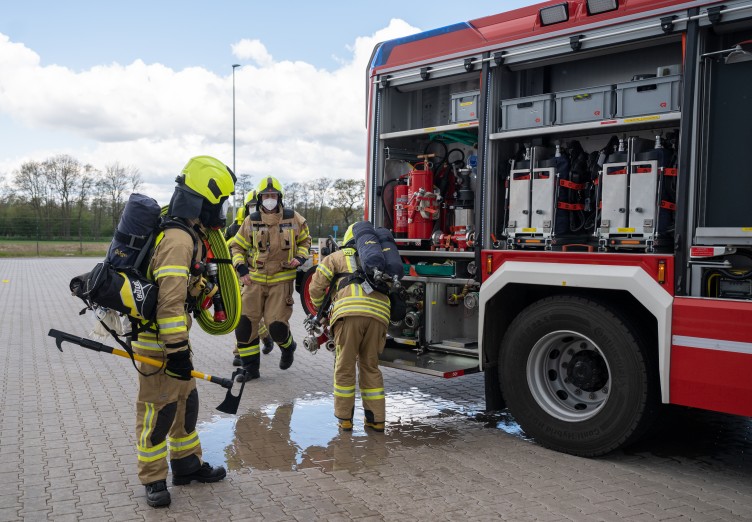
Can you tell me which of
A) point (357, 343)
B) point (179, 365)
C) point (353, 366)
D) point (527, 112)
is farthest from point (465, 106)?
point (179, 365)

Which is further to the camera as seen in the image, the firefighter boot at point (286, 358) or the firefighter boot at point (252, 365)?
the firefighter boot at point (286, 358)

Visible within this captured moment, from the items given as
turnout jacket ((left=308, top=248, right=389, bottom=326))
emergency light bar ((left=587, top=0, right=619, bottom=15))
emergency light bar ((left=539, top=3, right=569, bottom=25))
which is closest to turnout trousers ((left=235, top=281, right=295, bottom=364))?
turnout jacket ((left=308, top=248, right=389, bottom=326))

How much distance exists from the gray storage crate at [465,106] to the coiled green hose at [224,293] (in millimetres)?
2288

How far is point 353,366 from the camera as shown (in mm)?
5418

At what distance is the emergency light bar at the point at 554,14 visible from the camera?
4859 mm

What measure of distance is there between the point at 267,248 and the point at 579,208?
315cm

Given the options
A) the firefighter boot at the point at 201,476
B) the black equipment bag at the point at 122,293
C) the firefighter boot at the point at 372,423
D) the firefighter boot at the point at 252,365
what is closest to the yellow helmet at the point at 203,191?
the black equipment bag at the point at 122,293

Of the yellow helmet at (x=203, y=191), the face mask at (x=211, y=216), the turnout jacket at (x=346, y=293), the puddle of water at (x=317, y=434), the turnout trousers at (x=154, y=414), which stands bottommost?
the puddle of water at (x=317, y=434)

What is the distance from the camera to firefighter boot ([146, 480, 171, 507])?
3840 millimetres

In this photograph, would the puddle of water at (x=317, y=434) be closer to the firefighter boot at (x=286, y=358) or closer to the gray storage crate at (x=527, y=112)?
the firefighter boot at (x=286, y=358)

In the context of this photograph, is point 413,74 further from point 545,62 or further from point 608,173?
point 608,173

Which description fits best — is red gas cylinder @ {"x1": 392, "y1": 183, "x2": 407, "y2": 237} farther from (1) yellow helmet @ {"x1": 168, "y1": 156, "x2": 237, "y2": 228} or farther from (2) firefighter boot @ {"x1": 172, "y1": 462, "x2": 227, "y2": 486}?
(2) firefighter boot @ {"x1": 172, "y1": 462, "x2": 227, "y2": 486}

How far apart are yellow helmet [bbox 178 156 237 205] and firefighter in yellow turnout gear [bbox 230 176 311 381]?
278cm

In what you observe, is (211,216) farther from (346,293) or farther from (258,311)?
(258,311)
